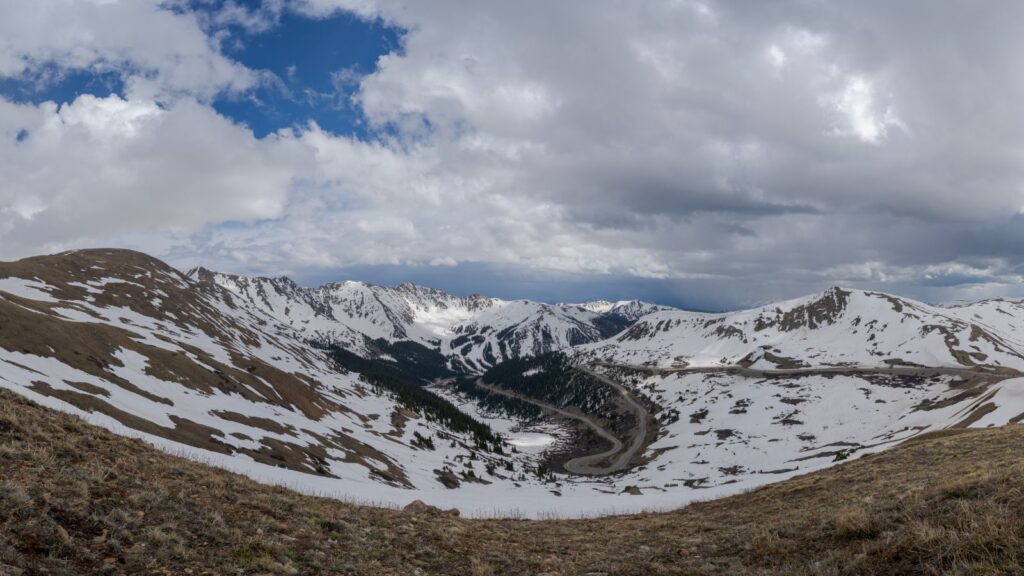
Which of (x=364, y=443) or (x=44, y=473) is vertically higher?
(x=44, y=473)

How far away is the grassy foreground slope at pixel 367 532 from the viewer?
8977 millimetres

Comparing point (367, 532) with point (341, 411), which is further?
point (341, 411)

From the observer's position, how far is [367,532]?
568 inches

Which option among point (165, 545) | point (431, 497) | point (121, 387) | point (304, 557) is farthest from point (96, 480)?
point (121, 387)

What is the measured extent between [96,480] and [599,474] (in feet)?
496

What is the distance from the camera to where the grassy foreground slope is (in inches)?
353

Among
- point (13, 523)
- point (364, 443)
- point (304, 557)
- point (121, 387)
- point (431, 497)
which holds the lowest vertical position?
point (364, 443)

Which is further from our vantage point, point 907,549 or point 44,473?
point 44,473

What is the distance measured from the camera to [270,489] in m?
18.8

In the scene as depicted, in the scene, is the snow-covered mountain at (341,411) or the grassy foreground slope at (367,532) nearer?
the grassy foreground slope at (367,532)

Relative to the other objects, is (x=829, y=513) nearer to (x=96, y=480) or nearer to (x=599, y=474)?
(x=96, y=480)

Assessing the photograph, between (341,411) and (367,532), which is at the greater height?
(367,532)

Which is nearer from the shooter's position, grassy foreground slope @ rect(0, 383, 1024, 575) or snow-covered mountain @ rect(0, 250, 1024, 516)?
grassy foreground slope @ rect(0, 383, 1024, 575)

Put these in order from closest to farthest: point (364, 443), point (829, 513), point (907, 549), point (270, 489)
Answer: point (907, 549), point (829, 513), point (270, 489), point (364, 443)
